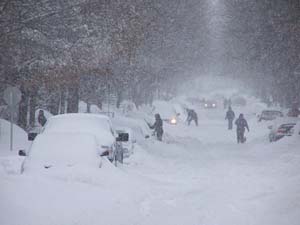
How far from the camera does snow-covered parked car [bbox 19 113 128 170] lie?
452 inches

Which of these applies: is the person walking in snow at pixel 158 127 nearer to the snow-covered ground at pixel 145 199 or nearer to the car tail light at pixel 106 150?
the snow-covered ground at pixel 145 199

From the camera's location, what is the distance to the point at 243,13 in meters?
Result: 40.3

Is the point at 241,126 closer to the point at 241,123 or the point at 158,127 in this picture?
the point at 241,123

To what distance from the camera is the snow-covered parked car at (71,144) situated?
11.5m

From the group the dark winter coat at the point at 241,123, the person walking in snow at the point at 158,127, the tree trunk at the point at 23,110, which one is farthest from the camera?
the dark winter coat at the point at 241,123

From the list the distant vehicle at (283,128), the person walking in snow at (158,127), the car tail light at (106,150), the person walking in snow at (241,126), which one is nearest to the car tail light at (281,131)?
the distant vehicle at (283,128)

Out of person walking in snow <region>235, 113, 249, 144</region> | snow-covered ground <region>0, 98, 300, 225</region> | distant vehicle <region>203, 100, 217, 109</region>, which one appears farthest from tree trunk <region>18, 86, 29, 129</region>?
distant vehicle <region>203, 100, 217, 109</region>

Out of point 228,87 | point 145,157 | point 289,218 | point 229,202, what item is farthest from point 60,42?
point 228,87

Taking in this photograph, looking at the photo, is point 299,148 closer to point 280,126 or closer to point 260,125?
point 280,126

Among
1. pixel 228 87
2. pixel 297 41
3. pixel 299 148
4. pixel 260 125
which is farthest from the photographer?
pixel 228 87

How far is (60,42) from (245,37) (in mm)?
22473

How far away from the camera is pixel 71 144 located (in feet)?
39.6

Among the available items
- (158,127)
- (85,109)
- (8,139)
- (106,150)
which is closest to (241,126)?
(158,127)

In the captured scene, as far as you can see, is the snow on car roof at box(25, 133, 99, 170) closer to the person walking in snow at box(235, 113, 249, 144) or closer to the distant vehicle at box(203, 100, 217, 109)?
the person walking in snow at box(235, 113, 249, 144)
